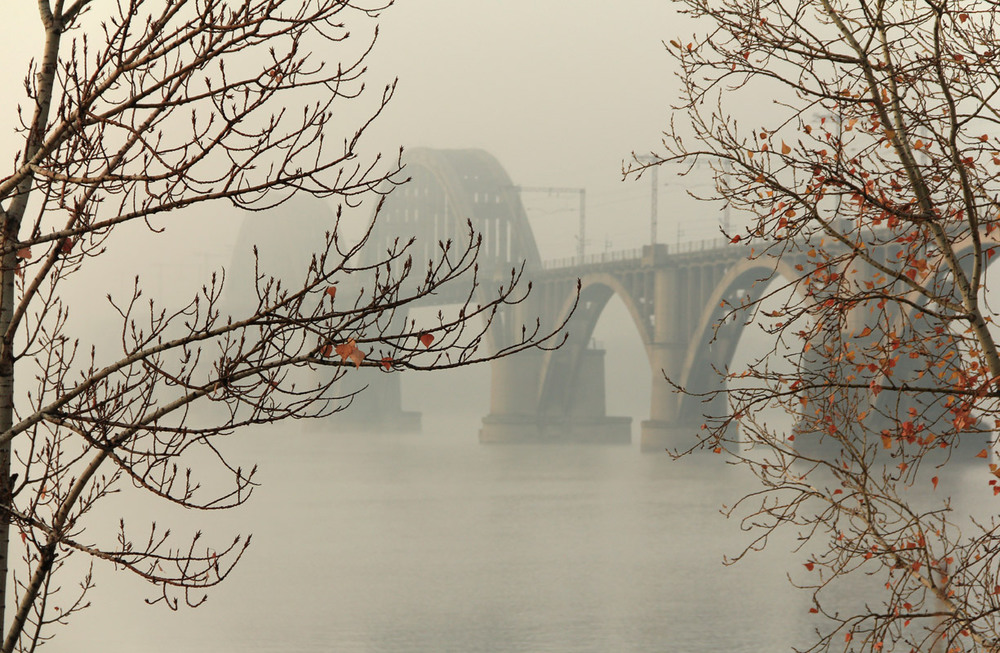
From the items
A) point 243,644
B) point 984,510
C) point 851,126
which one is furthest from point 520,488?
point 851,126

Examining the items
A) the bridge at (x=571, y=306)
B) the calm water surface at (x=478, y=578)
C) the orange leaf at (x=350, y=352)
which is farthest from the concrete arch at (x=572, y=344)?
the orange leaf at (x=350, y=352)

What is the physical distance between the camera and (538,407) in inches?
3371

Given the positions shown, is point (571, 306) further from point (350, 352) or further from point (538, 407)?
point (350, 352)

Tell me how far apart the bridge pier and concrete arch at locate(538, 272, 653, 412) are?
1.41 ft

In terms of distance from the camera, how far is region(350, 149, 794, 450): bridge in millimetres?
65938

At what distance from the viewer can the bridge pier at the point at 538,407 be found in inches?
3344

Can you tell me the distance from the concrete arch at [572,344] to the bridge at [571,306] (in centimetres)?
10

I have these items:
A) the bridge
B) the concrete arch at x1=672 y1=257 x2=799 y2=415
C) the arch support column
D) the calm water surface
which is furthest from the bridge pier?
the calm water surface

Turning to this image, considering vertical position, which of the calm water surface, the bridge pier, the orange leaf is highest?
the orange leaf

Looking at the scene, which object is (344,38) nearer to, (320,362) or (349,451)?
(320,362)

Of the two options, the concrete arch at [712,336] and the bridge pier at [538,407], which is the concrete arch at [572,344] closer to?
the bridge pier at [538,407]

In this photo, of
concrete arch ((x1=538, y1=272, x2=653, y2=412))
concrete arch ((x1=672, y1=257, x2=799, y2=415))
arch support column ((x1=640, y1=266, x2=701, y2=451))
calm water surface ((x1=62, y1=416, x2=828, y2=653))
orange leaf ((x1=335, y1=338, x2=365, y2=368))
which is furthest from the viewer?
concrete arch ((x1=538, y1=272, x2=653, y2=412))

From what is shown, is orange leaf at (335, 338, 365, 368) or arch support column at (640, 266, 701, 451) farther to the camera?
arch support column at (640, 266, 701, 451)

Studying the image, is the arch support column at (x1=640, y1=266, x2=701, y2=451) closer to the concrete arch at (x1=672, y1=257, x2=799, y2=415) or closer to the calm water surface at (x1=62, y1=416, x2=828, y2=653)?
the concrete arch at (x1=672, y1=257, x2=799, y2=415)
